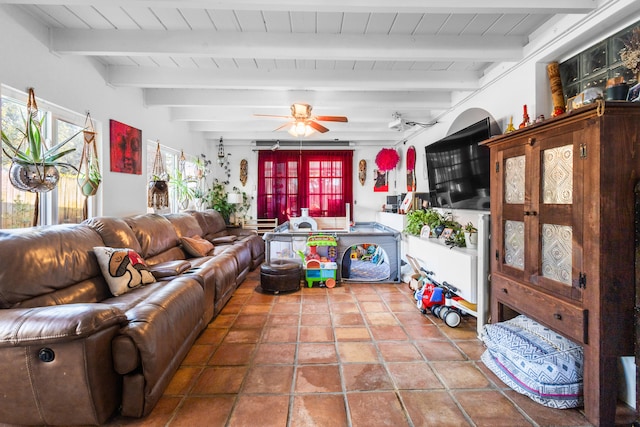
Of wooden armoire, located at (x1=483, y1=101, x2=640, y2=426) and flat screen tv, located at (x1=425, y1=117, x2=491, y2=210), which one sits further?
flat screen tv, located at (x1=425, y1=117, x2=491, y2=210)

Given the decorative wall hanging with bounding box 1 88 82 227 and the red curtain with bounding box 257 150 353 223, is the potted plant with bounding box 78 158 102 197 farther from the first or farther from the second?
the red curtain with bounding box 257 150 353 223

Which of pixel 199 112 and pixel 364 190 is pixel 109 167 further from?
pixel 364 190

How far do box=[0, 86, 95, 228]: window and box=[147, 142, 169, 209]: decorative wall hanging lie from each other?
97cm

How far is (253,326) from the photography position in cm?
296

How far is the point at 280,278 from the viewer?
393 cm

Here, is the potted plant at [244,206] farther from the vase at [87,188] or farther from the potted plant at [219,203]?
the vase at [87,188]

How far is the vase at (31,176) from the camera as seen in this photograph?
230 cm

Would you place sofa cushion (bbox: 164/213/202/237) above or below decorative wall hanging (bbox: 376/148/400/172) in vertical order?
below

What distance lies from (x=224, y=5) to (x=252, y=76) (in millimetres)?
1397

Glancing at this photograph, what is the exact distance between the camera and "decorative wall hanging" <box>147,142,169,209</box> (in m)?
4.41

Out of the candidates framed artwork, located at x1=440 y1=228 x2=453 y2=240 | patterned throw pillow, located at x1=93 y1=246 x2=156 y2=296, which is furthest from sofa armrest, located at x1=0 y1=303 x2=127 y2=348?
framed artwork, located at x1=440 y1=228 x2=453 y2=240

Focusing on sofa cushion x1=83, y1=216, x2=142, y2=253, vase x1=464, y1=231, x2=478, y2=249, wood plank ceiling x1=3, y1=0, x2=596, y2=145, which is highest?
wood plank ceiling x1=3, y1=0, x2=596, y2=145

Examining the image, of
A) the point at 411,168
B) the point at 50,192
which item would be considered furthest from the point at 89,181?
the point at 411,168

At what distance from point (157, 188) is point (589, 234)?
464 cm
